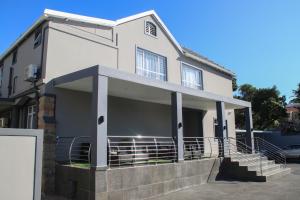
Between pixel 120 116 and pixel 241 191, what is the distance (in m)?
6.08

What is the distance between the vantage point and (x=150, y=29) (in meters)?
15.7

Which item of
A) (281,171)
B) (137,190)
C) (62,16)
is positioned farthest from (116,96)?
(281,171)

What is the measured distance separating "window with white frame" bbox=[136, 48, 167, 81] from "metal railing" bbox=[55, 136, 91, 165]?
4935 millimetres

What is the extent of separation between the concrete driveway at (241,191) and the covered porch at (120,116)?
54.6 inches

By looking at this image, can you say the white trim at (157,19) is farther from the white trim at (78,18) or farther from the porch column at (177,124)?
the porch column at (177,124)

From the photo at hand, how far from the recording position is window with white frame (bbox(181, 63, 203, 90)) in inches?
670

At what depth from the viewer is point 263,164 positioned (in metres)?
14.0

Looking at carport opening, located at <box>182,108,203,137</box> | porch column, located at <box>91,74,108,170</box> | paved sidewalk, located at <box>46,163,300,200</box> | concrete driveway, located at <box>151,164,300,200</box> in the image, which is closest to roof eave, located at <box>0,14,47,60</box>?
porch column, located at <box>91,74,108,170</box>

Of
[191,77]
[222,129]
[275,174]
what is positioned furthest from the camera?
[191,77]

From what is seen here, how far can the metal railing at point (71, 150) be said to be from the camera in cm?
1048

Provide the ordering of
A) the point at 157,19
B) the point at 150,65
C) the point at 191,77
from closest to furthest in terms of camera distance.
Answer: the point at 150,65, the point at 157,19, the point at 191,77

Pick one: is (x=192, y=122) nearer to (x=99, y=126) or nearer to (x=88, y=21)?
(x=88, y=21)

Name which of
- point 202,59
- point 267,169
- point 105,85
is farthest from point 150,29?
point 267,169

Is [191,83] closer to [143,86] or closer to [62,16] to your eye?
[143,86]
